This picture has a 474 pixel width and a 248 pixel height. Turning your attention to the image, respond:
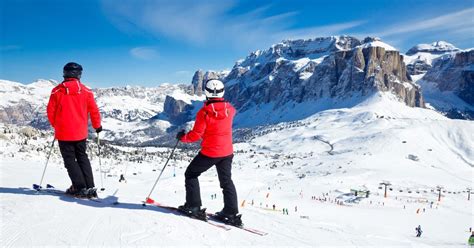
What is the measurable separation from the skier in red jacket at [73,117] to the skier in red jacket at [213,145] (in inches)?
103

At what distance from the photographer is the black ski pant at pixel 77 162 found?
892 cm

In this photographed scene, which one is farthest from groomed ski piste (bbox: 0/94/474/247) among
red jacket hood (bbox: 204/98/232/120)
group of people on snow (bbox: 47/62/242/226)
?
red jacket hood (bbox: 204/98/232/120)

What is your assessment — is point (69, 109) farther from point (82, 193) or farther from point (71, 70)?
point (82, 193)

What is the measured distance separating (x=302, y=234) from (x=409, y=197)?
6189 centimetres

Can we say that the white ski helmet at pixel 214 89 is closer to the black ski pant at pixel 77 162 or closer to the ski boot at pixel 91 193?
the black ski pant at pixel 77 162

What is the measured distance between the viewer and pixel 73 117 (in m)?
8.84

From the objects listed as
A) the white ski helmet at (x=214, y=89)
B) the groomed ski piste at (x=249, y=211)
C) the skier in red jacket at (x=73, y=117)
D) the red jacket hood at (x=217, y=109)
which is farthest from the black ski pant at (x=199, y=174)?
the skier in red jacket at (x=73, y=117)

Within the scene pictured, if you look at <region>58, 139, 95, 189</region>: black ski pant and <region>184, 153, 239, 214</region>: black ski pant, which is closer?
<region>184, 153, 239, 214</region>: black ski pant

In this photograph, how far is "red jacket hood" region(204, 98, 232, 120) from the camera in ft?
25.7

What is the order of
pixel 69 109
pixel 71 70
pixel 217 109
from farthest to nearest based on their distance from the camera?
pixel 71 70 → pixel 69 109 → pixel 217 109

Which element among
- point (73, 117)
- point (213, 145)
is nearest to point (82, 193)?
point (73, 117)

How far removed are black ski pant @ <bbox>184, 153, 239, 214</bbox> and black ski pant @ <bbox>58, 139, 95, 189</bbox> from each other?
2.82 metres

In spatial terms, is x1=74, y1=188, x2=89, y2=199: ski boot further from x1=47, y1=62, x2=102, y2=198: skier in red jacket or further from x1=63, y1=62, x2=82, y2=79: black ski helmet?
x1=63, y1=62, x2=82, y2=79: black ski helmet

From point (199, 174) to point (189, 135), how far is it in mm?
1012
